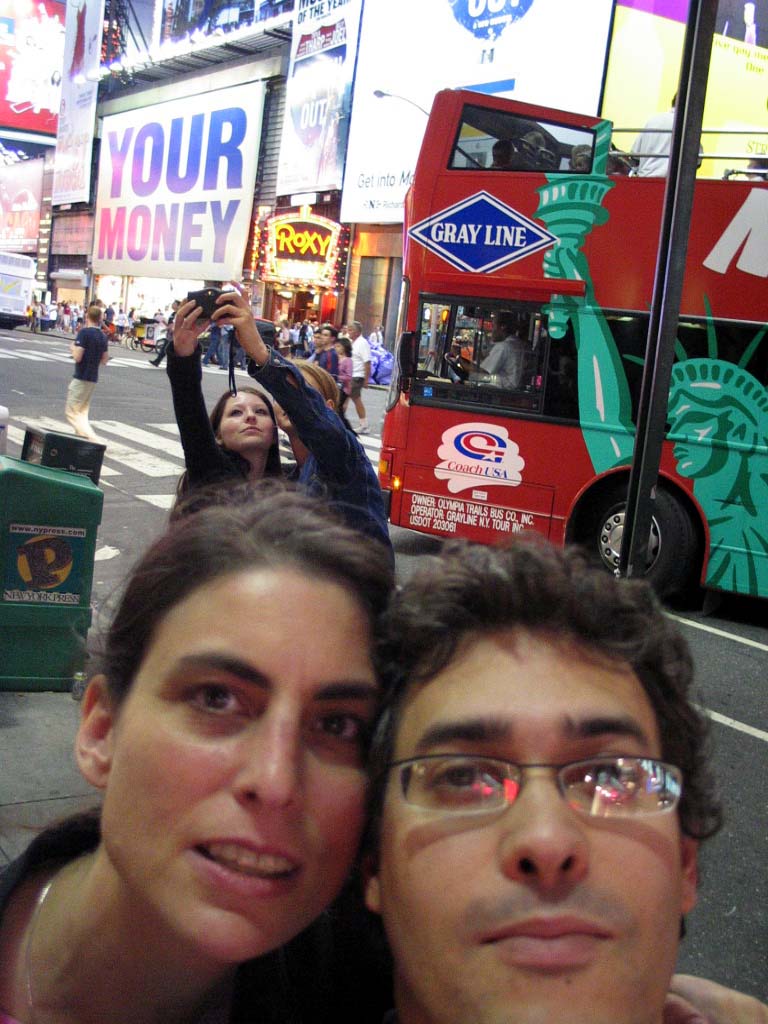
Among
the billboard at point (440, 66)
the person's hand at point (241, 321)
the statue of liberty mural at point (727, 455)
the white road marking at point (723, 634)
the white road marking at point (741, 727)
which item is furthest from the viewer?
Result: the billboard at point (440, 66)

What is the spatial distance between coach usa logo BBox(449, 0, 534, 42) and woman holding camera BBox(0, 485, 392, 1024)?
32.1 metres

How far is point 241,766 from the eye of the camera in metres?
1.12

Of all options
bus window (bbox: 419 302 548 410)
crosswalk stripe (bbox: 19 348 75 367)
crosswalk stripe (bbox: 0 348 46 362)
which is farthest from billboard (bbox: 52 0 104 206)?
bus window (bbox: 419 302 548 410)

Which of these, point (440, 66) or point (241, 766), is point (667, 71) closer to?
point (440, 66)

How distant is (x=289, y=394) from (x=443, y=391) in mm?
6205

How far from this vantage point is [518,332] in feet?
28.9

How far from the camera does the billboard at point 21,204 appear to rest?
65875 millimetres

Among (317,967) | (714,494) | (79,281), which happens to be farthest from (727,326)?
(79,281)

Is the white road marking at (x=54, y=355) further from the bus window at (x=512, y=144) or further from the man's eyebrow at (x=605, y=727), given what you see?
the man's eyebrow at (x=605, y=727)

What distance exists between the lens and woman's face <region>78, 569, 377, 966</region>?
1084mm

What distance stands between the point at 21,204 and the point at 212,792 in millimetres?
74386

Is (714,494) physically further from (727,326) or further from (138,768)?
(138,768)

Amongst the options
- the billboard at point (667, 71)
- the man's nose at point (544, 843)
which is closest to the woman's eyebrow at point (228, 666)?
the man's nose at point (544, 843)

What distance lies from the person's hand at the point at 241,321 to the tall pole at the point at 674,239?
141 cm
